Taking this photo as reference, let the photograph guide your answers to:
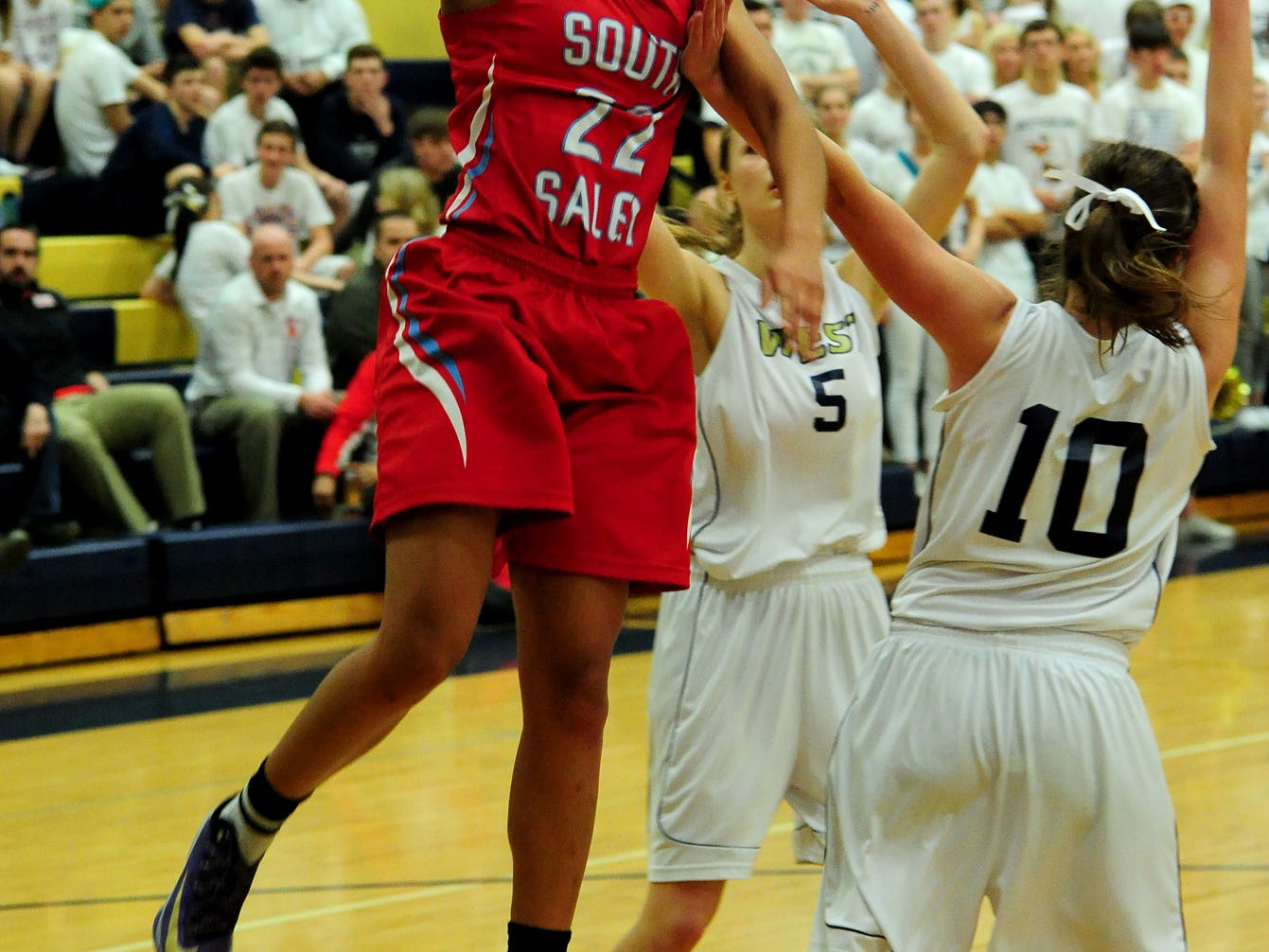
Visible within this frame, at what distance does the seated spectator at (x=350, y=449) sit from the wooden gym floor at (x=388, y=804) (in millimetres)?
639

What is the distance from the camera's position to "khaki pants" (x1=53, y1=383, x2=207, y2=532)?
7.69 metres

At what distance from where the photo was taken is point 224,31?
10.0 metres

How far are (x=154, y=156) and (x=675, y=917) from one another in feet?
22.0

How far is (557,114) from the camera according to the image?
2.63 metres

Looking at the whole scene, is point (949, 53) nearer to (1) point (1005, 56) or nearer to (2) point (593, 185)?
(1) point (1005, 56)

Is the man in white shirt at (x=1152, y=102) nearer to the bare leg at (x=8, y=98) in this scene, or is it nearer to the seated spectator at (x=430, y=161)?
the seated spectator at (x=430, y=161)

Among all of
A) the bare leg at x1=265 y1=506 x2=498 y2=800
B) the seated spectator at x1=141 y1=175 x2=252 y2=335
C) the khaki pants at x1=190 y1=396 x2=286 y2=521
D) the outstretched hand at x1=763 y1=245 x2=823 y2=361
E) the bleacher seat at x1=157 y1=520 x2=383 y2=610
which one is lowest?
the bleacher seat at x1=157 y1=520 x2=383 y2=610

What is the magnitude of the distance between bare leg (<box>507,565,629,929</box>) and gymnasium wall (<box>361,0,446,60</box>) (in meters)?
10.2

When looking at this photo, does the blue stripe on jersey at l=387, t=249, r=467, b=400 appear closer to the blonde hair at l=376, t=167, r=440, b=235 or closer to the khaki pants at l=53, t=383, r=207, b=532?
the khaki pants at l=53, t=383, r=207, b=532

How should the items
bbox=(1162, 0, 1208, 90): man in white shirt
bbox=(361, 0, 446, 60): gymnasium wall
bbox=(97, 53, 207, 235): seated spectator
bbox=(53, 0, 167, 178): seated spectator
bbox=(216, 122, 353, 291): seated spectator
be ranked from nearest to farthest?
bbox=(216, 122, 353, 291): seated spectator, bbox=(97, 53, 207, 235): seated spectator, bbox=(53, 0, 167, 178): seated spectator, bbox=(1162, 0, 1208, 90): man in white shirt, bbox=(361, 0, 446, 60): gymnasium wall

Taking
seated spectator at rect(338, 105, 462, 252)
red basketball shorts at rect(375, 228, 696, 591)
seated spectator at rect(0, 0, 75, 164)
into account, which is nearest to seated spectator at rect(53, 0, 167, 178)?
seated spectator at rect(0, 0, 75, 164)

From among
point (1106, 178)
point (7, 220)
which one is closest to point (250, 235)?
point (7, 220)

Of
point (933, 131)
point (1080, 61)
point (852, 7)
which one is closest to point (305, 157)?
point (1080, 61)

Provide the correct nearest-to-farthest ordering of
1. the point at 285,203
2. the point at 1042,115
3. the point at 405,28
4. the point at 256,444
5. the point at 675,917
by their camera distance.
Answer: the point at 675,917, the point at 256,444, the point at 285,203, the point at 1042,115, the point at 405,28
